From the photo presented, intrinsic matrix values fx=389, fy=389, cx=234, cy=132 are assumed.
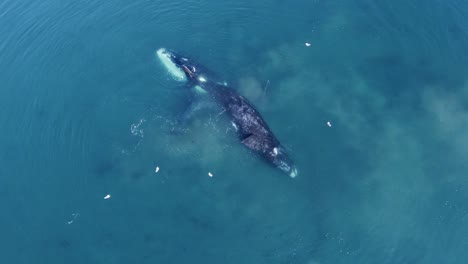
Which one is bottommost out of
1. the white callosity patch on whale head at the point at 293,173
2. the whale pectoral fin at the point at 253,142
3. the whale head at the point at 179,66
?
the white callosity patch on whale head at the point at 293,173

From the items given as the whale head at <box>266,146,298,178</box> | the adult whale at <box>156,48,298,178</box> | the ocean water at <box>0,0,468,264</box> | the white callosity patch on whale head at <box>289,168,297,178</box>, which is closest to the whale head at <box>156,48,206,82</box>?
the adult whale at <box>156,48,298,178</box>

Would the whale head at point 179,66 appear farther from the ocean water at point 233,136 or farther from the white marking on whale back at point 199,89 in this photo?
the ocean water at point 233,136

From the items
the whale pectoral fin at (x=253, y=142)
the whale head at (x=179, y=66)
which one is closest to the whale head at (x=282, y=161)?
the whale pectoral fin at (x=253, y=142)

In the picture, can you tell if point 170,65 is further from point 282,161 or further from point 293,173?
point 293,173

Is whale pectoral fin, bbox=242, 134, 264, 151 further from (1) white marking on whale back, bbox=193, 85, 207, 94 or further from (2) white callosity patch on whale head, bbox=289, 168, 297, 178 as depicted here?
(1) white marking on whale back, bbox=193, 85, 207, 94

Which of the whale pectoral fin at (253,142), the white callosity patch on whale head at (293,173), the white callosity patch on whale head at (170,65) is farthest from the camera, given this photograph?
the white callosity patch on whale head at (170,65)

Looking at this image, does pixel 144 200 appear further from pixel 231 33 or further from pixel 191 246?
pixel 231 33
